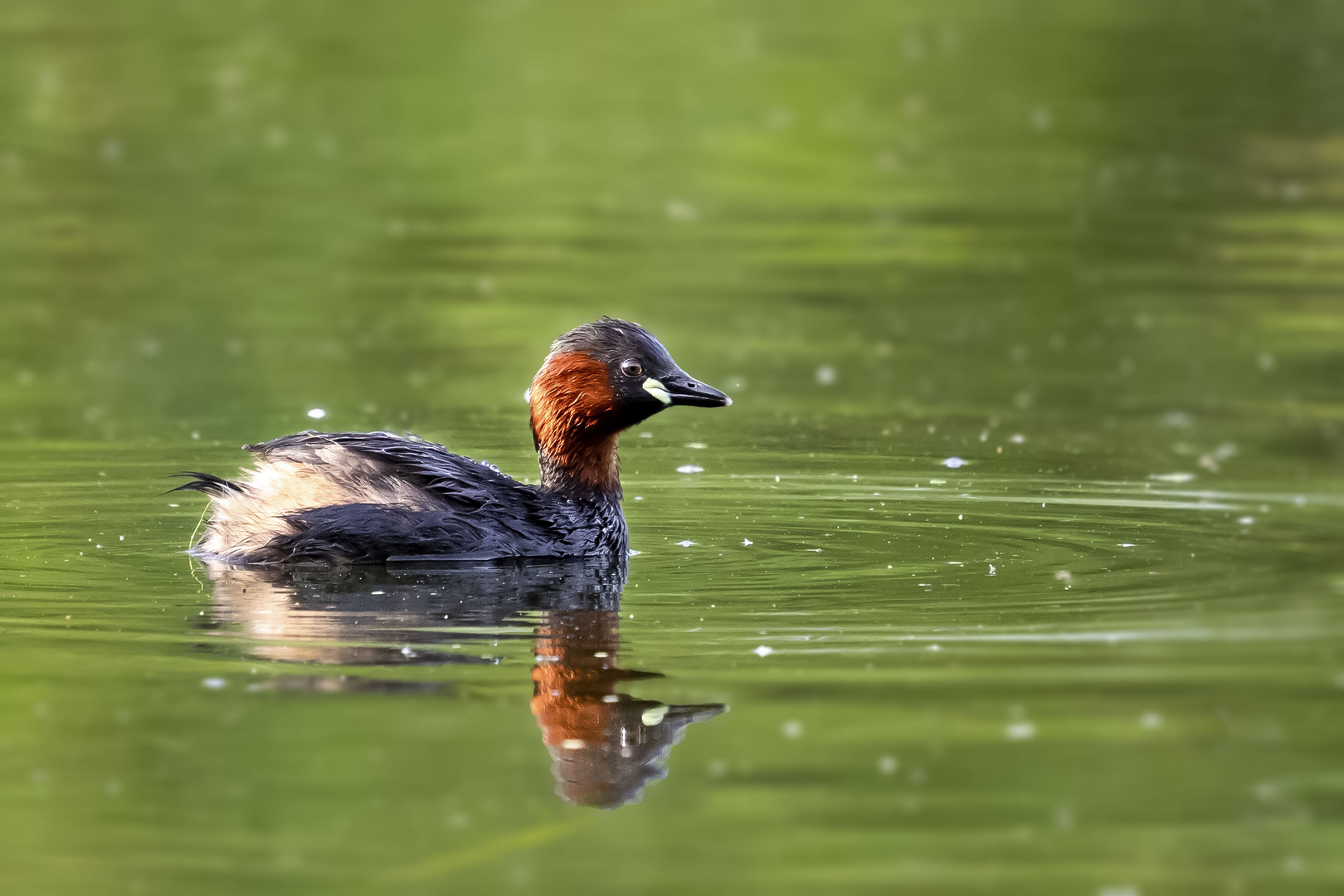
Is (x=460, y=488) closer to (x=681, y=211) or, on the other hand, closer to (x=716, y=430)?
(x=716, y=430)

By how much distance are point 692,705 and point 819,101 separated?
18781 millimetres

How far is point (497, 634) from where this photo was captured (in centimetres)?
732

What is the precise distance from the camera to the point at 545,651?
7109 millimetres

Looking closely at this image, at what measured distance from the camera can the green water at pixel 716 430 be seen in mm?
5574

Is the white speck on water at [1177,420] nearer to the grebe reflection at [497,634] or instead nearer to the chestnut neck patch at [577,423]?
the chestnut neck patch at [577,423]

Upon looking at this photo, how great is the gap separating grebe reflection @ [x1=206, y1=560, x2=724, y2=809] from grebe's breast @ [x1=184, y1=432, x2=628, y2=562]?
3.8 inches

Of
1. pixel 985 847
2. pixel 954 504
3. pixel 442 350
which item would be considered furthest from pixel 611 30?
pixel 985 847

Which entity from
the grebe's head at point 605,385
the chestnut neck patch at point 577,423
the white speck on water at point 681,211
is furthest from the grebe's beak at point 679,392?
the white speck on water at point 681,211

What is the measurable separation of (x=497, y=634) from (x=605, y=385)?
2.17 metres

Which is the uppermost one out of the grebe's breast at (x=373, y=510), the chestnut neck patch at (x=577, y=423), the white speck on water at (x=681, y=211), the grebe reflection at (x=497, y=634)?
the white speck on water at (x=681, y=211)

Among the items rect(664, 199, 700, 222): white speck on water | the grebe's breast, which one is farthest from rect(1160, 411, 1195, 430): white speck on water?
rect(664, 199, 700, 222): white speck on water

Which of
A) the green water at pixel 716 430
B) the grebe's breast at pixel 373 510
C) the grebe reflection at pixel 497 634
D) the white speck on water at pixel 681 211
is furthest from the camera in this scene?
the white speck on water at pixel 681 211

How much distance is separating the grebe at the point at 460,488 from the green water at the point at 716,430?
0.25 m

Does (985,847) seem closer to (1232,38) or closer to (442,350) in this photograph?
(442,350)
